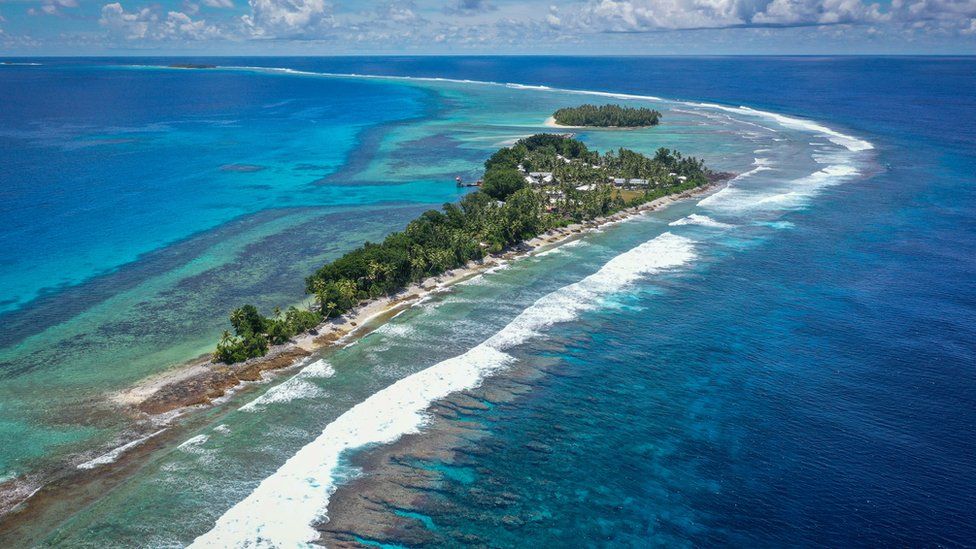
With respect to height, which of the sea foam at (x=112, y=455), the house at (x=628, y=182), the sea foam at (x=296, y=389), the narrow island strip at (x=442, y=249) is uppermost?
the house at (x=628, y=182)

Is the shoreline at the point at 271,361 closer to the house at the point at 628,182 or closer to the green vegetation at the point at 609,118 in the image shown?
the house at the point at 628,182

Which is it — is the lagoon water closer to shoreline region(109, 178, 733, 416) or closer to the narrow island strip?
shoreline region(109, 178, 733, 416)

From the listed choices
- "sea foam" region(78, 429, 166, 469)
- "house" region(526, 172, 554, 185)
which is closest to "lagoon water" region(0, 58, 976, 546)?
"sea foam" region(78, 429, 166, 469)

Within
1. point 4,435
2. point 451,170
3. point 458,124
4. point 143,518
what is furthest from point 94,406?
point 458,124

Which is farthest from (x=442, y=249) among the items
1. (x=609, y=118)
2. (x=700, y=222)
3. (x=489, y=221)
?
(x=609, y=118)

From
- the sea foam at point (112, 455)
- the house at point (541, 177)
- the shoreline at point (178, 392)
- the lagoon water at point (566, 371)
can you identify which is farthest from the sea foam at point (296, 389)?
the house at point (541, 177)

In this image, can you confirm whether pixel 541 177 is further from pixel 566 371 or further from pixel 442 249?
pixel 566 371
